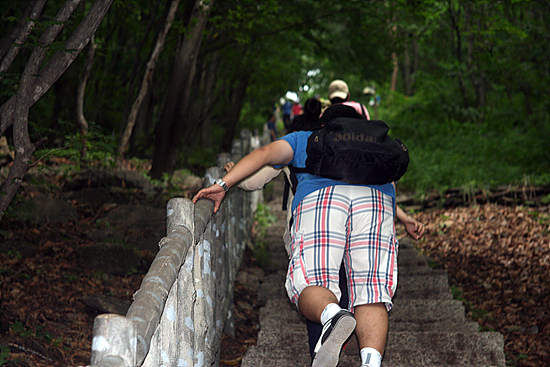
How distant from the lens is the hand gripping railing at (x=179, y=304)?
1.36 metres

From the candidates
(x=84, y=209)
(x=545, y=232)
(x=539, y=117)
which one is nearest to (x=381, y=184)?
(x=545, y=232)

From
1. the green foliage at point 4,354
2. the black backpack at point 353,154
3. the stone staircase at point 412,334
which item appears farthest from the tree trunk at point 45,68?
the stone staircase at point 412,334

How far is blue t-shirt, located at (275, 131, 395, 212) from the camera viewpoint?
298cm

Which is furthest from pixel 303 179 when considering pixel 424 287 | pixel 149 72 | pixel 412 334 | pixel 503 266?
pixel 149 72

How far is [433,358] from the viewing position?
375cm

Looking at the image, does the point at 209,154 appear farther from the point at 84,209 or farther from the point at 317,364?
the point at 317,364

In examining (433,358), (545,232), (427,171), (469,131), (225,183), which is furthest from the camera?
(469,131)

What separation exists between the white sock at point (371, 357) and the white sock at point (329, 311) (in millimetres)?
295

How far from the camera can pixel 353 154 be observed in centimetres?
289

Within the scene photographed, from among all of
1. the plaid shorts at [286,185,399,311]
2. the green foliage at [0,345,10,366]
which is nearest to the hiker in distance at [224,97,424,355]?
the plaid shorts at [286,185,399,311]

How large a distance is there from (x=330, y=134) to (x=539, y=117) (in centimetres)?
1438

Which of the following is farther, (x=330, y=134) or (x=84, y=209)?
(x=84, y=209)

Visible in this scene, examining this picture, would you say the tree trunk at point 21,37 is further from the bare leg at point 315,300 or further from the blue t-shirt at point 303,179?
the bare leg at point 315,300

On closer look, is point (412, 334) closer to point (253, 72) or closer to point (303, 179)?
point (303, 179)
